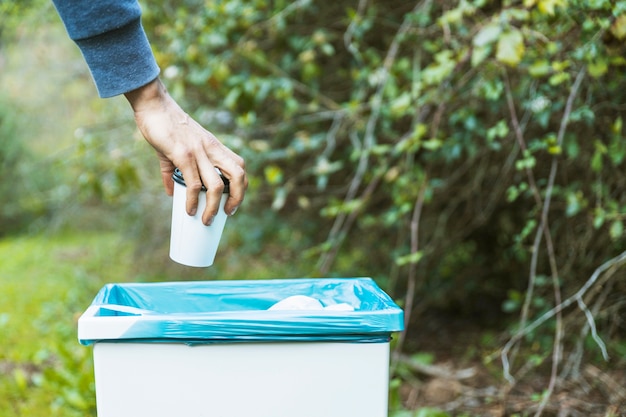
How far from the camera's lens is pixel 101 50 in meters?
1.24

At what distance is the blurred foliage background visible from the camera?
2105mm

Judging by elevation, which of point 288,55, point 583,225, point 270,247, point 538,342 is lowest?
point 270,247

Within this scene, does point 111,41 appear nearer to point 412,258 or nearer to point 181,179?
point 181,179

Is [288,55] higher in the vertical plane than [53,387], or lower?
higher

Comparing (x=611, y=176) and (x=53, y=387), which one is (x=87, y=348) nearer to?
(x=53, y=387)

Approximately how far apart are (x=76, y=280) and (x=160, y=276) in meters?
0.61

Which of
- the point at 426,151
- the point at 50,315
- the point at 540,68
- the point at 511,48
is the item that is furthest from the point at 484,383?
the point at 50,315

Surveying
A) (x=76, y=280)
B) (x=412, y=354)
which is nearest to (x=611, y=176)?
(x=412, y=354)

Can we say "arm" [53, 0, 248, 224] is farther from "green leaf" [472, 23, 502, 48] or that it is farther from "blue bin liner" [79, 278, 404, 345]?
"green leaf" [472, 23, 502, 48]

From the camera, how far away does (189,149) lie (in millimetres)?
1239

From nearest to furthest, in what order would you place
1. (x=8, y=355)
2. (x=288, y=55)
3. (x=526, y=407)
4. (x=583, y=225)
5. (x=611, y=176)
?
(x=526, y=407) < (x=611, y=176) < (x=583, y=225) < (x=288, y=55) < (x=8, y=355)

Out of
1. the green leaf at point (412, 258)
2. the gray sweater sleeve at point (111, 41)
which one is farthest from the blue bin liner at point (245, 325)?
the green leaf at point (412, 258)

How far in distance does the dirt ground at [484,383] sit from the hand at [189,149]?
1.15m

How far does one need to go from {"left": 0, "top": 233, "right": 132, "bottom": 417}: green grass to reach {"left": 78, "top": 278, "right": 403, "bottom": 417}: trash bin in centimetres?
149
